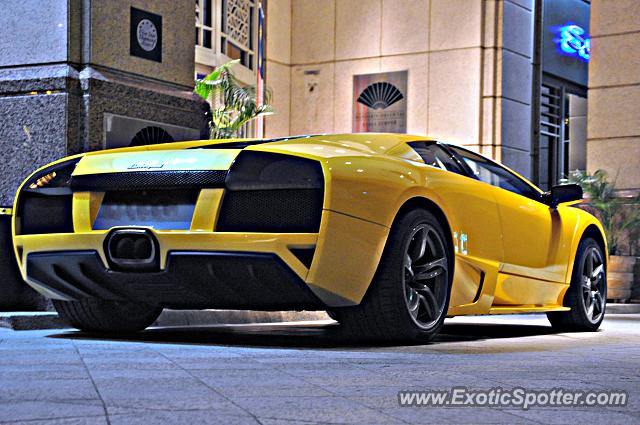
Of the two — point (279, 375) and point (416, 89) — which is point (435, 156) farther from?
point (416, 89)

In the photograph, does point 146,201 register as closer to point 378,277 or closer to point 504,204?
point 378,277

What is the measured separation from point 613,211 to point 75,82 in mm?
11722

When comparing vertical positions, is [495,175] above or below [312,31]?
below

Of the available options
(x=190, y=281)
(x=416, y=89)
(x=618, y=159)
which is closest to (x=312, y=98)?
(x=416, y=89)

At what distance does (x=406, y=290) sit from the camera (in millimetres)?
5785

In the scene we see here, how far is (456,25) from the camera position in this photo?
25.0 meters

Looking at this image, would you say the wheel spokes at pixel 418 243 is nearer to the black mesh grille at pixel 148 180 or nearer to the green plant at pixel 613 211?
the black mesh grille at pixel 148 180

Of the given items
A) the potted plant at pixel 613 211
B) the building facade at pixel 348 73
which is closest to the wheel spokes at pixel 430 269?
the building facade at pixel 348 73

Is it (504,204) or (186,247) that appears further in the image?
(504,204)

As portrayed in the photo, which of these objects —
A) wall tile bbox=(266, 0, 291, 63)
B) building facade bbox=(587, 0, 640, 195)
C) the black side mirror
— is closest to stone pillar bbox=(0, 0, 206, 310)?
the black side mirror

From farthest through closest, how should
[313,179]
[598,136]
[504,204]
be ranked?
1. [598,136]
2. [504,204]
3. [313,179]

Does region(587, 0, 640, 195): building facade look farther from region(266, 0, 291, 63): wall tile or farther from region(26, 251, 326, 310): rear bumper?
region(26, 251, 326, 310): rear bumper

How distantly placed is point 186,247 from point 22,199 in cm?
126

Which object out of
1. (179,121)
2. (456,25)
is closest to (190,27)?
(179,121)
